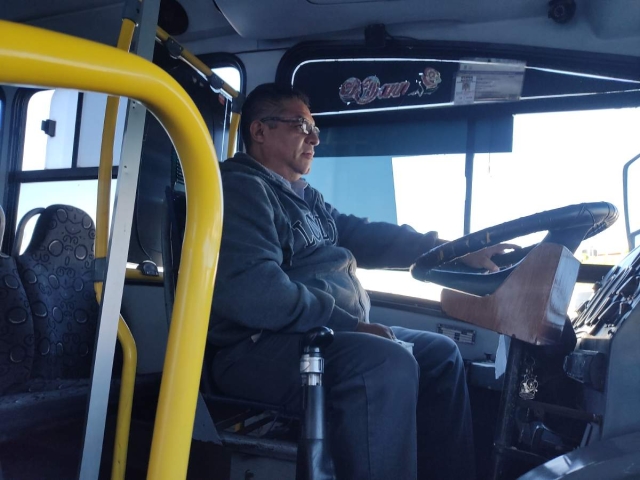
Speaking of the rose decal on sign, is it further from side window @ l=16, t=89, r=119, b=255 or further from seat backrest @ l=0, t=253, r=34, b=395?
seat backrest @ l=0, t=253, r=34, b=395

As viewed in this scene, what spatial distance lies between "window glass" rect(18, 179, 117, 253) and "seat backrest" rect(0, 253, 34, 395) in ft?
2.96

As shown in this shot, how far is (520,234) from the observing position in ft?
3.39

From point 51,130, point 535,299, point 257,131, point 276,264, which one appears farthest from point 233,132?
point 535,299

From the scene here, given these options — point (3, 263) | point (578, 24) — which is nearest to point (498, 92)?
point (578, 24)

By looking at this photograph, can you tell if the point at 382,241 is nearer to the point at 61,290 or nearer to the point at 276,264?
the point at 276,264

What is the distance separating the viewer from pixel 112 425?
1827 mm

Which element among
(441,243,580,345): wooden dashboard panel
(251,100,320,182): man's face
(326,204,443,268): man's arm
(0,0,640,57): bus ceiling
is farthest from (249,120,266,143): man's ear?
(441,243,580,345): wooden dashboard panel

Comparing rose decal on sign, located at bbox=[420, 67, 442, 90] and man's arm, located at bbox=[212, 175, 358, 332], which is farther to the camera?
rose decal on sign, located at bbox=[420, 67, 442, 90]

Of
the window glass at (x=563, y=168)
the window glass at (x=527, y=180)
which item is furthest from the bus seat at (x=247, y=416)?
the window glass at (x=563, y=168)

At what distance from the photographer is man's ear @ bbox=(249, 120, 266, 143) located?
5.83ft

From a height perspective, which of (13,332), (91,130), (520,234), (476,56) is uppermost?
(476,56)

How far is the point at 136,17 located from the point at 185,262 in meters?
0.83

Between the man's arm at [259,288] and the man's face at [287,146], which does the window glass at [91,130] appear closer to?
the man's face at [287,146]

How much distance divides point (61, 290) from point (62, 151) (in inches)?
44.9
